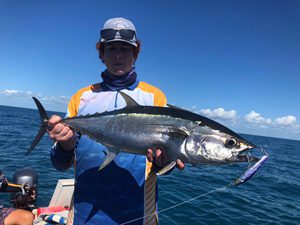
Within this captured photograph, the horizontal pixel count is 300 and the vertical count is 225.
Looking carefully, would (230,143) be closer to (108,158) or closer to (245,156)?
(245,156)

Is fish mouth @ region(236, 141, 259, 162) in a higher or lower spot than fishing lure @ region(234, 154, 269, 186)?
higher

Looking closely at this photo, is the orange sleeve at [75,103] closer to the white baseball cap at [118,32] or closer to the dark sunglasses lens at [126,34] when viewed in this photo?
Answer: the white baseball cap at [118,32]

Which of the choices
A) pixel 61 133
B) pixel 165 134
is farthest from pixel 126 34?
pixel 61 133

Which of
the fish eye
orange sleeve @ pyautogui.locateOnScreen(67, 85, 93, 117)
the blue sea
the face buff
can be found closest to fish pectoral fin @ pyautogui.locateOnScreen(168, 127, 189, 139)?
the fish eye

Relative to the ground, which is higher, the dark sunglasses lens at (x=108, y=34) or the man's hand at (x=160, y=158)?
the dark sunglasses lens at (x=108, y=34)

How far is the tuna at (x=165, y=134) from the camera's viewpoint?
3.39m

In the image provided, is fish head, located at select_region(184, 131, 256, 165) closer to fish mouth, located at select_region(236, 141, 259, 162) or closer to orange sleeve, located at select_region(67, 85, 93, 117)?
fish mouth, located at select_region(236, 141, 259, 162)

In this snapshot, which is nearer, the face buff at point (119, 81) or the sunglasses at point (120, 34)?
the sunglasses at point (120, 34)

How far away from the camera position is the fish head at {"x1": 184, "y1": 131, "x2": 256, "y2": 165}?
3.38 meters

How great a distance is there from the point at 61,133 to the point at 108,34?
4.54 feet

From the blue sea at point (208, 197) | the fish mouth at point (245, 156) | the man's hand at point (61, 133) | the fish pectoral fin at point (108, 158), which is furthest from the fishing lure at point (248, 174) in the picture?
the blue sea at point (208, 197)

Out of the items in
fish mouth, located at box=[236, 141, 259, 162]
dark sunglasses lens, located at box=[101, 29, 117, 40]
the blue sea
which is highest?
dark sunglasses lens, located at box=[101, 29, 117, 40]

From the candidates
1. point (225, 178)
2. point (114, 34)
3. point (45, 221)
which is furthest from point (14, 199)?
point (225, 178)

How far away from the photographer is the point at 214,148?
345cm
